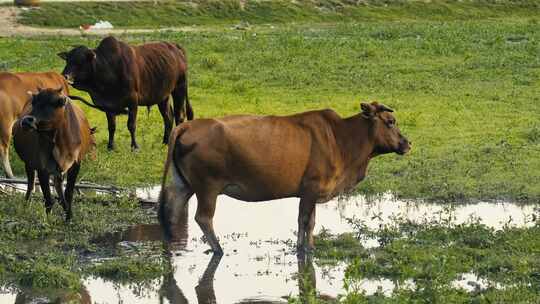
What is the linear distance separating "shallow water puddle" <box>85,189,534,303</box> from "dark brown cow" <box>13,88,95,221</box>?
2.88 ft

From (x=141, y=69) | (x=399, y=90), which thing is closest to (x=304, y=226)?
(x=141, y=69)

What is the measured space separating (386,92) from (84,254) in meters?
11.0

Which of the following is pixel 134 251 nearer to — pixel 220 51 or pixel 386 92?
pixel 386 92

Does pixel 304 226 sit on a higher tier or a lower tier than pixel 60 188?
higher

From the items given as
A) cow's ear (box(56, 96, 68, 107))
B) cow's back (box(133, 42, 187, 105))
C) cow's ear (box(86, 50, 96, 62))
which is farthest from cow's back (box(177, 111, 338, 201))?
cow's back (box(133, 42, 187, 105))

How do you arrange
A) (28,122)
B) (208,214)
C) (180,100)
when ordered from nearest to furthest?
(208,214)
(28,122)
(180,100)

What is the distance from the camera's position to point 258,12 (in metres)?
40.6

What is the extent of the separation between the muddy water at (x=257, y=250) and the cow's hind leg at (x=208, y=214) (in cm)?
13

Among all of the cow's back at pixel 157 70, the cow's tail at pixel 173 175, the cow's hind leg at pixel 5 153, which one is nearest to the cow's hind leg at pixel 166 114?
the cow's back at pixel 157 70

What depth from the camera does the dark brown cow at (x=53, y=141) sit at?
12477 mm

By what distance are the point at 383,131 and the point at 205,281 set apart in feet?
8.72

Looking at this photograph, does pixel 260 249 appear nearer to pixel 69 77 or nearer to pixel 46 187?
pixel 46 187

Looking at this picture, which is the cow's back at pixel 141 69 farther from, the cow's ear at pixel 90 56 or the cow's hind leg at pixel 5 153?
the cow's hind leg at pixel 5 153

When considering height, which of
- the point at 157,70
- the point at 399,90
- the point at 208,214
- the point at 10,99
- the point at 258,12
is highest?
the point at 208,214
